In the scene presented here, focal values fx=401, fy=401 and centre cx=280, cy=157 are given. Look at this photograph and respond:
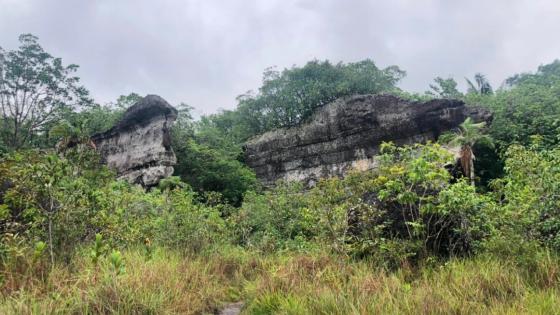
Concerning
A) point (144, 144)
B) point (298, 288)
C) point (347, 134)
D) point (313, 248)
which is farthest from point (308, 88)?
point (298, 288)

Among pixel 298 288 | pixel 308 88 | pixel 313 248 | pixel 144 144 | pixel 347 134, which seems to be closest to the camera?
pixel 298 288

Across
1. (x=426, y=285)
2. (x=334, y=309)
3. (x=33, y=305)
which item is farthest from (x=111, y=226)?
(x=426, y=285)

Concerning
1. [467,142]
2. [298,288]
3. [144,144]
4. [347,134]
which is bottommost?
[298,288]

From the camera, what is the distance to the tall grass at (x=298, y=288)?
3.64 metres

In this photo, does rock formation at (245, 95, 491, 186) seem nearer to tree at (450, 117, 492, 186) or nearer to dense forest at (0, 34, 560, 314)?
tree at (450, 117, 492, 186)

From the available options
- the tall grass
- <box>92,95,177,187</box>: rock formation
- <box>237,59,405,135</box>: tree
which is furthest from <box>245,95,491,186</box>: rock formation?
the tall grass

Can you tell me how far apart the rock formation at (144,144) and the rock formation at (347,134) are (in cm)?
615

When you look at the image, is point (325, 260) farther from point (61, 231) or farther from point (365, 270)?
point (61, 231)

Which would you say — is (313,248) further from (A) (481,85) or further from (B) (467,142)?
(A) (481,85)

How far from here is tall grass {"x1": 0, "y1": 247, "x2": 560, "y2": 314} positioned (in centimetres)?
364

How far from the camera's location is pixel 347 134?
21.2 metres

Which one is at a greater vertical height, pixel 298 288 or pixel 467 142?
pixel 467 142

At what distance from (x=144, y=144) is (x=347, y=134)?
415 inches

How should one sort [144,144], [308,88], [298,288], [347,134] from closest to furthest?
[298,288]
[144,144]
[347,134]
[308,88]
